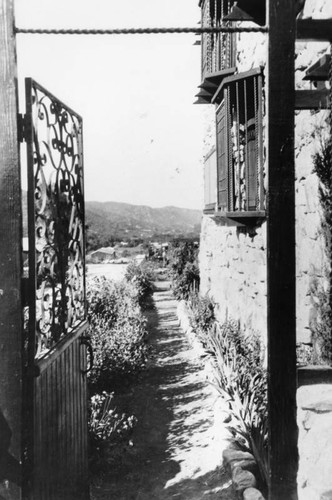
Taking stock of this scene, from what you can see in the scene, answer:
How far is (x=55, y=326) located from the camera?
8.35 feet

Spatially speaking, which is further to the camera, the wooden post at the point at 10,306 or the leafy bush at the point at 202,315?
the leafy bush at the point at 202,315

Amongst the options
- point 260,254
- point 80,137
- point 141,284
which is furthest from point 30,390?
point 141,284

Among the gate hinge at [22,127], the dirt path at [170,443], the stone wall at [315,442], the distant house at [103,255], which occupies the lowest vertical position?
the distant house at [103,255]

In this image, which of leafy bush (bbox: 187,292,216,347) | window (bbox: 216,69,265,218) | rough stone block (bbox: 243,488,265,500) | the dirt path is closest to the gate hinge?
rough stone block (bbox: 243,488,265,500)

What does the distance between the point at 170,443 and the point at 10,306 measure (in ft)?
9.38

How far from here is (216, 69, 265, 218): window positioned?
5137 mm

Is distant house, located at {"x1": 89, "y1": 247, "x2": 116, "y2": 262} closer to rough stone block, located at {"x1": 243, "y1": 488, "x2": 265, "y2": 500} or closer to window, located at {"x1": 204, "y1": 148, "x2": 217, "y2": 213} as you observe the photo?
window, located at {"x1": 204, "y1": 148, "x2": 217, "y2": 213}

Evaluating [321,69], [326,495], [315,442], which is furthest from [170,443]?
[321,69]

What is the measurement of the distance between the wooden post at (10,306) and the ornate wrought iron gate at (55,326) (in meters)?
0.08

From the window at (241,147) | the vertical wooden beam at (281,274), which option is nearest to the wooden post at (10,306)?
the vertical wooden beam at (281,274)

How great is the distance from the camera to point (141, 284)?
43.9 feet

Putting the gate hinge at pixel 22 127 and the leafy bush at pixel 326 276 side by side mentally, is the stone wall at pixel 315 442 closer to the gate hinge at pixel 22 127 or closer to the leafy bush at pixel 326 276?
the leafy bush at pixel 326 276

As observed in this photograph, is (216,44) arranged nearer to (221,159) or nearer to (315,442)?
(221,159)

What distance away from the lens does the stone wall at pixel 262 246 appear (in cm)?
375
